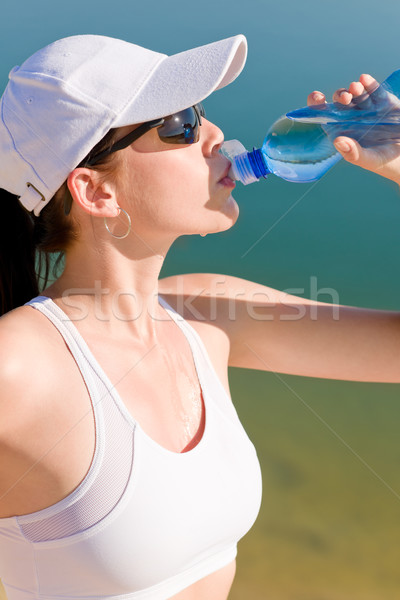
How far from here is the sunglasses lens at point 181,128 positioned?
1.34 m

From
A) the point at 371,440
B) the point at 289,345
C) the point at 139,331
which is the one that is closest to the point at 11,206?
the point at 139,331

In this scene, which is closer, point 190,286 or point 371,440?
point 190,286

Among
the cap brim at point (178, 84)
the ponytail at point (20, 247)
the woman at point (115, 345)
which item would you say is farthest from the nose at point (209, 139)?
the ponytail at point (20, 247)

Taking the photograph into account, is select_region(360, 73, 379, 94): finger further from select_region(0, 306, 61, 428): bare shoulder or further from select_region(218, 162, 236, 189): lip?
select_region(0, 306, 61, 428): bare shoulder

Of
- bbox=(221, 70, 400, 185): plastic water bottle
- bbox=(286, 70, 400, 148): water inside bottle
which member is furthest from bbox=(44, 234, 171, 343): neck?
A: bbox=(286, 70, 400, 148): water inside bottle

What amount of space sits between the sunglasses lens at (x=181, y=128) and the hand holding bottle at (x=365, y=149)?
28 cm

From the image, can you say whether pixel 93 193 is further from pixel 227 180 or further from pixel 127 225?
pixel 227 180

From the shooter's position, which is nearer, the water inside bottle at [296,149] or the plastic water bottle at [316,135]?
the plastic water bottle at [316,135]

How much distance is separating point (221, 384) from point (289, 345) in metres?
0.23

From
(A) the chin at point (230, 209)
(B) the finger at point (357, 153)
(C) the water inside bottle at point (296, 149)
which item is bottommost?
(C) the water inside bottle at point (296, 149)

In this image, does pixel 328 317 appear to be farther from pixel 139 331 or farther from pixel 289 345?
A: pixel 139 331

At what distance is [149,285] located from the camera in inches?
57.6

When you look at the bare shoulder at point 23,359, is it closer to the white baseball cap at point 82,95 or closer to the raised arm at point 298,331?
the white baseball cap at point 82,95

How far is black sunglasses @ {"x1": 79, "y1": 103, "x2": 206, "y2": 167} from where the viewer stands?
1329mm
